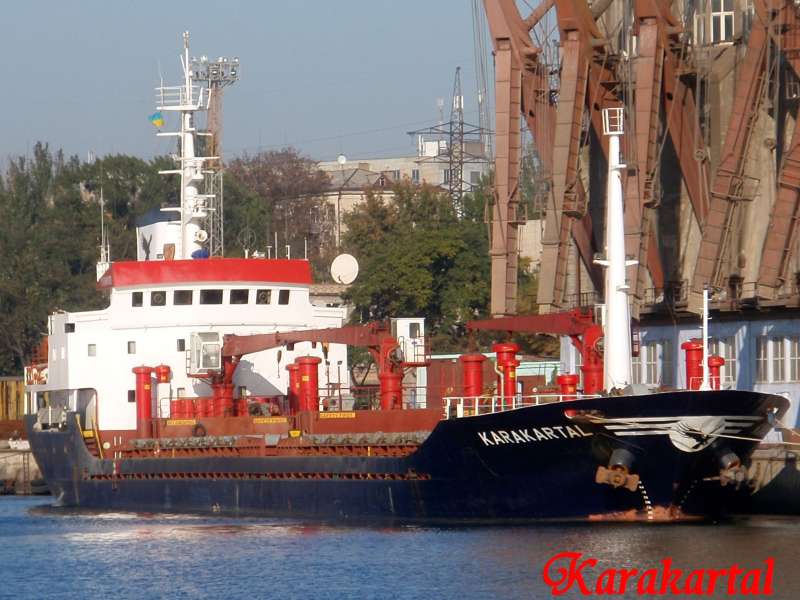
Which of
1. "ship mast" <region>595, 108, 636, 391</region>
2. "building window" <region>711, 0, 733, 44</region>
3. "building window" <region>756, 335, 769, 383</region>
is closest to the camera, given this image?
"ship mast" <region>595, 108, 636, 391</region>

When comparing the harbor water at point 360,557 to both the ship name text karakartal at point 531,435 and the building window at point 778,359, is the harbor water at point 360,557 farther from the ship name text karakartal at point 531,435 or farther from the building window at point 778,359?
the building window at point 778,359

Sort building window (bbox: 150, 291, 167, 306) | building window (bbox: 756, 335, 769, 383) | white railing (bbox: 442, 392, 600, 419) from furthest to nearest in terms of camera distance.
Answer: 1. building window (bbox: 150, 291, 167, 306)
2. building window (bbox: 756, 335, 769, 383)
3. white railing (bbox: 442, 392, 600, 419)

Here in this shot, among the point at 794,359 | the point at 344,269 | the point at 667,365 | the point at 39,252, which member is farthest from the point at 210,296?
A: the point at 39,252

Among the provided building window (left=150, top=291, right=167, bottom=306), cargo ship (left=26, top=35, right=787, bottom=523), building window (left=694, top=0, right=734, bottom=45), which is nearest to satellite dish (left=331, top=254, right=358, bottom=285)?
cargo ship (left=26, top=35, right=787, bottom=523)

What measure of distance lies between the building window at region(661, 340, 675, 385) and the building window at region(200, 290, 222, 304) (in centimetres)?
1107

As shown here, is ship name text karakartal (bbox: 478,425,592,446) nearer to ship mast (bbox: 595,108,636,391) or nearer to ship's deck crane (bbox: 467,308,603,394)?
ship mast (bbox: 595,108,636,391)

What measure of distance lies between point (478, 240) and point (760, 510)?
36.8 meters

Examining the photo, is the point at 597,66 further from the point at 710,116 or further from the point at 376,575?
the point at 376,575

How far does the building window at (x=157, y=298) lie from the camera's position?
41719mm

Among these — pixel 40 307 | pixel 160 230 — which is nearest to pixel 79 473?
pixel 160 230

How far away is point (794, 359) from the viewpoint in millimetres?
37188

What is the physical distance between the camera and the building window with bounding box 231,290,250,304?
41.5 metres

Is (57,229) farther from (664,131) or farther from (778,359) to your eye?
(778,359)

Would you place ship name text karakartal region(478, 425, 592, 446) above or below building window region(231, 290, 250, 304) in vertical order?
below
